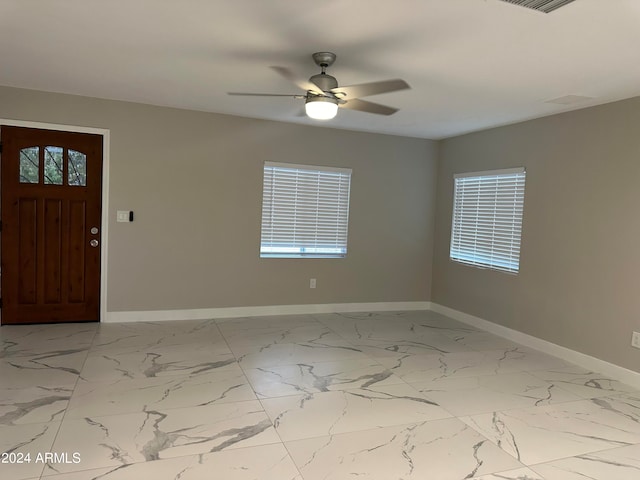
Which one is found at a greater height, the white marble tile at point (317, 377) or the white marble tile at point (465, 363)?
the white marble tile at point (465, 363)

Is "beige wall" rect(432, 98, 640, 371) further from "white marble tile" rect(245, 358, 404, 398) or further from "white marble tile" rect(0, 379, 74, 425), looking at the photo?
"white marble tile" rect(0, 379, 74, 425)

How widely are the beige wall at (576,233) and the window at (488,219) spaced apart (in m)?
0.11

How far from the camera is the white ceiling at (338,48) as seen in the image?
2371 mm

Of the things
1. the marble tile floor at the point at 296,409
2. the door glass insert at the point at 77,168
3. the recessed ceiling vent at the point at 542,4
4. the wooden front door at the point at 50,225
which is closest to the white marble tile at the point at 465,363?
the marble tile floor at the point at 296,409

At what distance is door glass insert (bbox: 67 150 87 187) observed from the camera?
4.60 metres

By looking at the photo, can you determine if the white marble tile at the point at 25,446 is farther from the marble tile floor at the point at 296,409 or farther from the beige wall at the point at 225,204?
the beige wall at the point at 225,204

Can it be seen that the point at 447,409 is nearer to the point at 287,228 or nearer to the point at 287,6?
the point at 287,6

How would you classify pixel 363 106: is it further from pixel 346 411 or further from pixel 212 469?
pixel 212 469

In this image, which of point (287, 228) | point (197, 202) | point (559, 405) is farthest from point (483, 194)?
point (197, 202)

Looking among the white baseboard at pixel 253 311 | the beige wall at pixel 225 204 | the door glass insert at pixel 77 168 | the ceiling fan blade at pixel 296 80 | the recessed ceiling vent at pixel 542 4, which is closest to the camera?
the recessed ceiling vent at pixel 542 4

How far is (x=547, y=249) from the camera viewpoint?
4.44 meters

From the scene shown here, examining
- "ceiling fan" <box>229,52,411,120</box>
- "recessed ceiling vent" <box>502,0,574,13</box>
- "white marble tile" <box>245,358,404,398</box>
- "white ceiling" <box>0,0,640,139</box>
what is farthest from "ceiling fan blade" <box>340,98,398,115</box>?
"white marble tile" <box>245,358,404,398</box>

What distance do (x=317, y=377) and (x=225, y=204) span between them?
246cm

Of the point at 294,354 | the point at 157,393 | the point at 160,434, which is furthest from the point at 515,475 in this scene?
the point at 157,393
